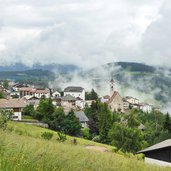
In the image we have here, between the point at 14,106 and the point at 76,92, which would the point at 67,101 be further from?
the point at 14,106

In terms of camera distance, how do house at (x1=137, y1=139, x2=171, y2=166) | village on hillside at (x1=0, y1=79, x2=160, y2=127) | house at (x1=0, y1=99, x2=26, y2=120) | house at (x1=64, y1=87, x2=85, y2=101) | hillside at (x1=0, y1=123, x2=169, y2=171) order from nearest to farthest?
hillside at (x1=0, y1=123, x2=169, y2=171), house at (x1=137, y1=139, x2=171, y2=166), house at (x1=0, y1=99, x2=26, y2=120), village on hillside at (x1=0, y1=79, x2=160, y2=127), house at (x1=64, y1=87, x2=85, y2=101)

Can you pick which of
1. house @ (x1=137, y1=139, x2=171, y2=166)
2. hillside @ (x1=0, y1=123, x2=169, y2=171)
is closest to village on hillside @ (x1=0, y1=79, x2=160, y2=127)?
house @ (x1=137, y1=139, x2=171, y2=166)

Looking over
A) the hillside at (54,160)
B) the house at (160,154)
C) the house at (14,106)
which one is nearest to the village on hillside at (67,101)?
the house at (14,106)

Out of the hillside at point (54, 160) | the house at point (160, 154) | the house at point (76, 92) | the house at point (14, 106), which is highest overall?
the house at point (76, 92)

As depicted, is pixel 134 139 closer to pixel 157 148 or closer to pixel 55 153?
pixel 157 148

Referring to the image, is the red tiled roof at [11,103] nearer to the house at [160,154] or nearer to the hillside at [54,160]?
the house at [160,154]

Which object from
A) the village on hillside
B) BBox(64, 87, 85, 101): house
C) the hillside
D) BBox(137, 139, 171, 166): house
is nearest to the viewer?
the hillside

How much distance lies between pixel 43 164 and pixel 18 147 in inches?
38.6

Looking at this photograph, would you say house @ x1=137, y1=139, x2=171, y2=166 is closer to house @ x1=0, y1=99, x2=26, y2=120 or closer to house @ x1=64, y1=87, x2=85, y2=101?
house @ x1=0, y1=99, x2=26, y2=120

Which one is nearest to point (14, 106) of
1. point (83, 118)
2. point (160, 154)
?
point (83, 118)

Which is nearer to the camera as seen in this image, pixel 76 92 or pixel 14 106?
pixel 14 106

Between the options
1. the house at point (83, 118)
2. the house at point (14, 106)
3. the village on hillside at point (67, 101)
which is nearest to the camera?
the house at point (14, 106)

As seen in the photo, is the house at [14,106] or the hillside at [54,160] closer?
the hillside at [54,160]

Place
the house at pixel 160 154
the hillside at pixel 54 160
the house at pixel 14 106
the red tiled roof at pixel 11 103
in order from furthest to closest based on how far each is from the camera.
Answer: the red tiled roof at pixel 11 103
the house at pixel 14 106
the house at pixel 160 154
the hillside at pixel 54 160
